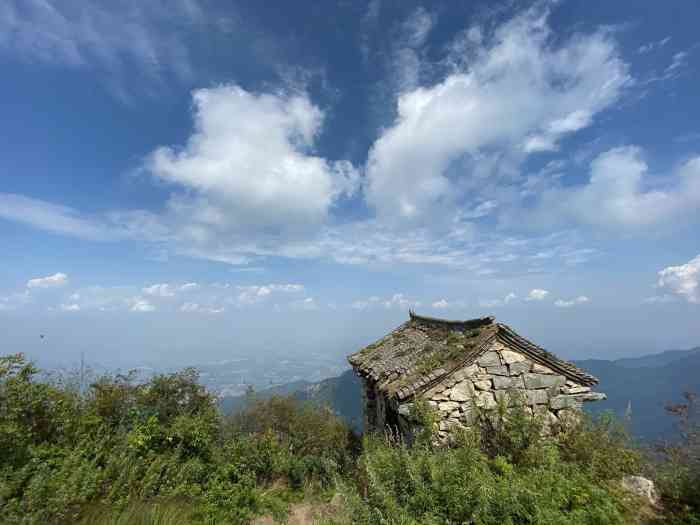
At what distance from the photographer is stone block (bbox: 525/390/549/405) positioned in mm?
8852

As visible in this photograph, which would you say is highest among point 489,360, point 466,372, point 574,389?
point 489,360

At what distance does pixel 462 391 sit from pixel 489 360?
117 centimetres

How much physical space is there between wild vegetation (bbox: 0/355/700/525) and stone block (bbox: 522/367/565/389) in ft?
3.57

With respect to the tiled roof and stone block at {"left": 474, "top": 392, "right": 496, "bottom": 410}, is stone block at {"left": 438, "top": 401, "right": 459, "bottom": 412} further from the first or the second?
the tiled roof

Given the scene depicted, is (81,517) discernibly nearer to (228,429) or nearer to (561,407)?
(228,429)

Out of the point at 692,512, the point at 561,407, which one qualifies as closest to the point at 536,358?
the point at 561,407

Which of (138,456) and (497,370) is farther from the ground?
(497,370)

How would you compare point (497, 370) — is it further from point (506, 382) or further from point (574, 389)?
point (574, 389)

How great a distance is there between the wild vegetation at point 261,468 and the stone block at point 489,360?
132 centimetres

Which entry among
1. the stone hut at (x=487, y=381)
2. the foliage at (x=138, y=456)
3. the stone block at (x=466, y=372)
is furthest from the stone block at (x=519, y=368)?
the foliage at (x=138, y=456)

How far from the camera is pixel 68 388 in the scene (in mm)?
8484

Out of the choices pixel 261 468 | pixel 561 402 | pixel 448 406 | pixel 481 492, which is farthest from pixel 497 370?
→ pixel 261 468

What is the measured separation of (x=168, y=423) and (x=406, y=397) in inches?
271

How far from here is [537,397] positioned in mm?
8898
